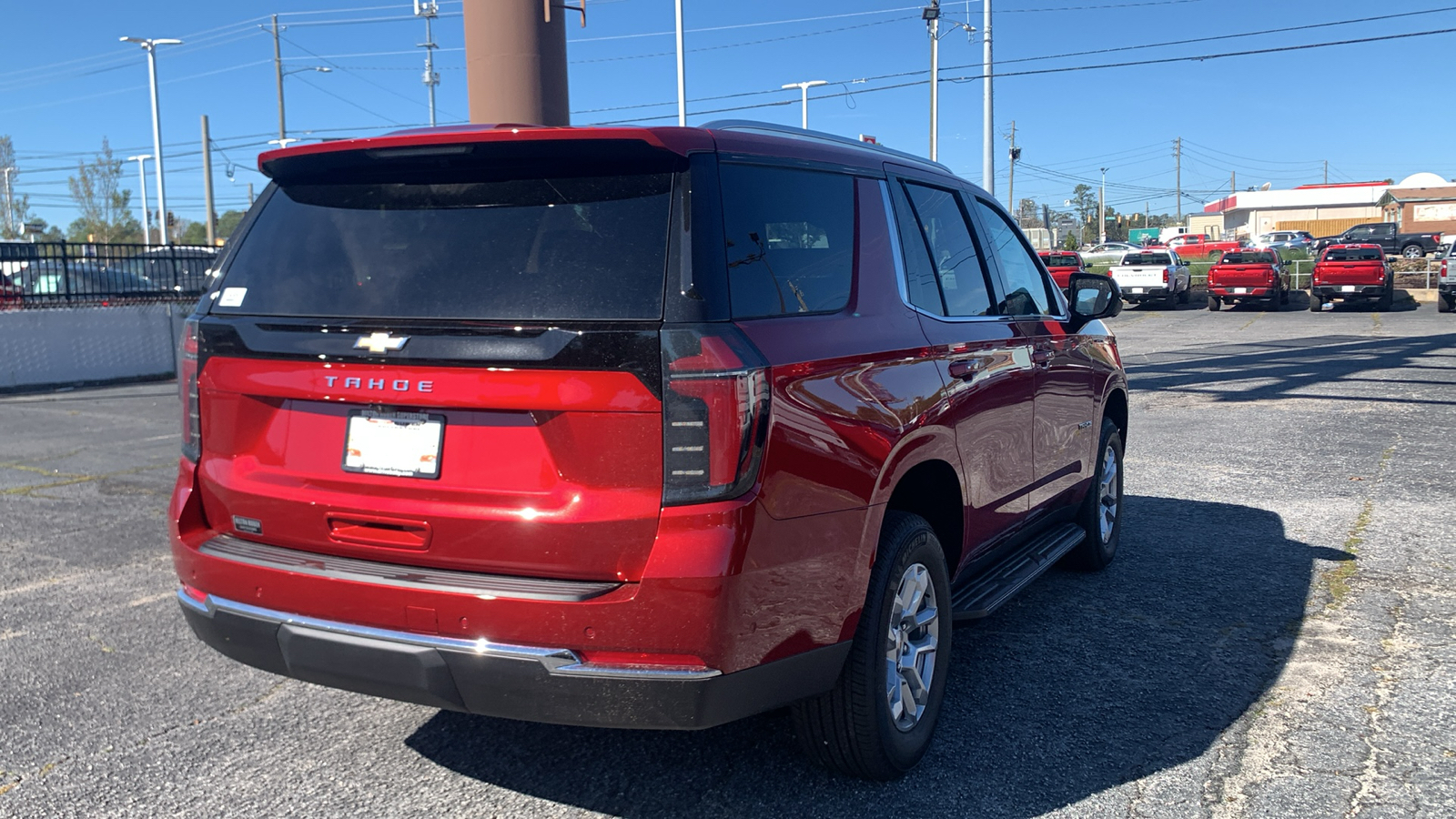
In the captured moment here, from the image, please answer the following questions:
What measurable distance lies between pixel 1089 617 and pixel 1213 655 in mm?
613

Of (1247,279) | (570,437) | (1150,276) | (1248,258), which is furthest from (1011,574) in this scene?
(1248,258)

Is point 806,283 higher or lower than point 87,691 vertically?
higher

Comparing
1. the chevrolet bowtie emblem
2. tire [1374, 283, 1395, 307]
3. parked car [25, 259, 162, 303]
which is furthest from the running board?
tire [1374, 283, 1395, 307]

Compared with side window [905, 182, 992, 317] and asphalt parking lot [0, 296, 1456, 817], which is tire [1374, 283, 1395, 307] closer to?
asphalt parking lot [0, 296, 1456, 817]

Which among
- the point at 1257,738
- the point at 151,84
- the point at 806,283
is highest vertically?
the point at 151,84

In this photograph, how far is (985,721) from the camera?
3.90 metres

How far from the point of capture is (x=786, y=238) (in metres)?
3.19

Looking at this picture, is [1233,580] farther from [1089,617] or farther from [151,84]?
[151,84]

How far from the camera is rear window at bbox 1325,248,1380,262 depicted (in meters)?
32.3

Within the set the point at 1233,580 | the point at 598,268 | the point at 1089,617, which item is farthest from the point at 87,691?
the point at 1233,580

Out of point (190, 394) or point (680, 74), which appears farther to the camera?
point (680, 74)

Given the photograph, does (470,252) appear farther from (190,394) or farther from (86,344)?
(86,344)

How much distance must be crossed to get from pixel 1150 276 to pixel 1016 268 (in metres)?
32.2

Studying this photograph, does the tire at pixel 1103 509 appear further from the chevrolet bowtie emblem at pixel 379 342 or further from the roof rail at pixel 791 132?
the chevrolet bowtie emblem at pixel 379 342
